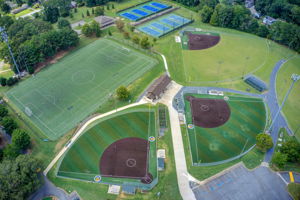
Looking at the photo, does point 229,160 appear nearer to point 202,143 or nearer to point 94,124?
point 202,143

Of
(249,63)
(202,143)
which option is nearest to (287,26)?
(249,63)

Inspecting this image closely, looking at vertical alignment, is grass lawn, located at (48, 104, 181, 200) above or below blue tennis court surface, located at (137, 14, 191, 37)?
below

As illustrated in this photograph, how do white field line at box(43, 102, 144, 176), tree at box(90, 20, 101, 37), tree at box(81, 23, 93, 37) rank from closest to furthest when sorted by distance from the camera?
white field line at box(43, 102, 144, 176)
tree at box(81, 23, 93, 37)
tree at box(90, 20, 101, 37)

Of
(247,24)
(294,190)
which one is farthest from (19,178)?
(247,24)

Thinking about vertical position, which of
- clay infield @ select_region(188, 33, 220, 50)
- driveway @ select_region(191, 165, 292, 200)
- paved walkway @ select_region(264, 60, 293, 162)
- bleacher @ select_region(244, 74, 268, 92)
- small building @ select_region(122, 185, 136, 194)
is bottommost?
driveway @ select_region(191, 165, 292, 200)

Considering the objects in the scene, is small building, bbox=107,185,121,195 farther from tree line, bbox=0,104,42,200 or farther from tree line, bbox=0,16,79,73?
tree line, bbox=0,16,79,73

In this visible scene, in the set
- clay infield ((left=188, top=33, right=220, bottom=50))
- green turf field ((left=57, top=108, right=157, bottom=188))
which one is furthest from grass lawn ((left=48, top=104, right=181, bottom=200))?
clay infield ((left=188, top=33, right=220, bottom=50))

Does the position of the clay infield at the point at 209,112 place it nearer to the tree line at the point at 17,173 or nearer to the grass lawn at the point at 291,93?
the grass lawn at the point at 291,93

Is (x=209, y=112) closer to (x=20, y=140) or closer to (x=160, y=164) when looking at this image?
(x=160, y=164)
